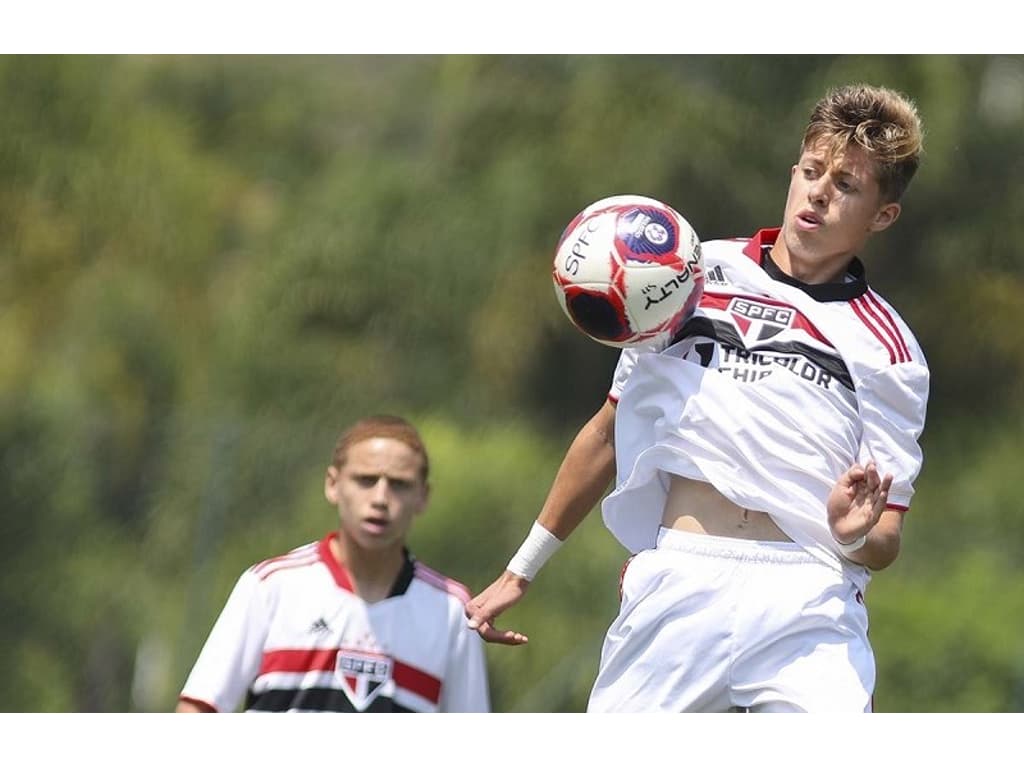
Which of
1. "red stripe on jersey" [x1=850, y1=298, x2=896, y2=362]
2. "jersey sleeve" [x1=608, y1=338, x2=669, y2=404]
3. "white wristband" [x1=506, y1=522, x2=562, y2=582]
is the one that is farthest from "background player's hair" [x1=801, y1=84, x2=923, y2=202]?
"white wristband" [x1=506, y1=522, x2=562, y2=582]

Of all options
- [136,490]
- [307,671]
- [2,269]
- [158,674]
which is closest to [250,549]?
[158,674]

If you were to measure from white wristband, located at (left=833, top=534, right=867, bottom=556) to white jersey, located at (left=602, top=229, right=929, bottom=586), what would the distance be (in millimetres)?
46

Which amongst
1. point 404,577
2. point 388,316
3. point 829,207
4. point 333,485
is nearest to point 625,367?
point 829,207

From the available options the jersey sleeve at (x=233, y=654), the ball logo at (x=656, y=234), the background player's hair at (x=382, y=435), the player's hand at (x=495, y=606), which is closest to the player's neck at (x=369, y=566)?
the background player's hair at (x=382, y=435)

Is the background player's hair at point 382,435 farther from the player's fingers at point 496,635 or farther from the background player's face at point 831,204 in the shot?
the background player's face at point 831,204

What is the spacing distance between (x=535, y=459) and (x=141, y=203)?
5143 millimetres

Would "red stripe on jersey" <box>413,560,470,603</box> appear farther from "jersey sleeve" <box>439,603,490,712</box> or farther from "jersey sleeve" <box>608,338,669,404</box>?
"jersey sleeve" <box>608,338,669,404</box>

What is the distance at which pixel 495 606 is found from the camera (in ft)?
15.5

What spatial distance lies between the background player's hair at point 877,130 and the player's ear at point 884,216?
0.02m

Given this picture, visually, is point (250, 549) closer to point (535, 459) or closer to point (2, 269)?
point (535, 459)

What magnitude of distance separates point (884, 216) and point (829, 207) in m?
0.18

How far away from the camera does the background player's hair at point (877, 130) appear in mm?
4520

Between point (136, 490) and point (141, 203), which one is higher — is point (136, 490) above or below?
below

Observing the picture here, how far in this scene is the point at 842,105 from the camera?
4559 millimetres
